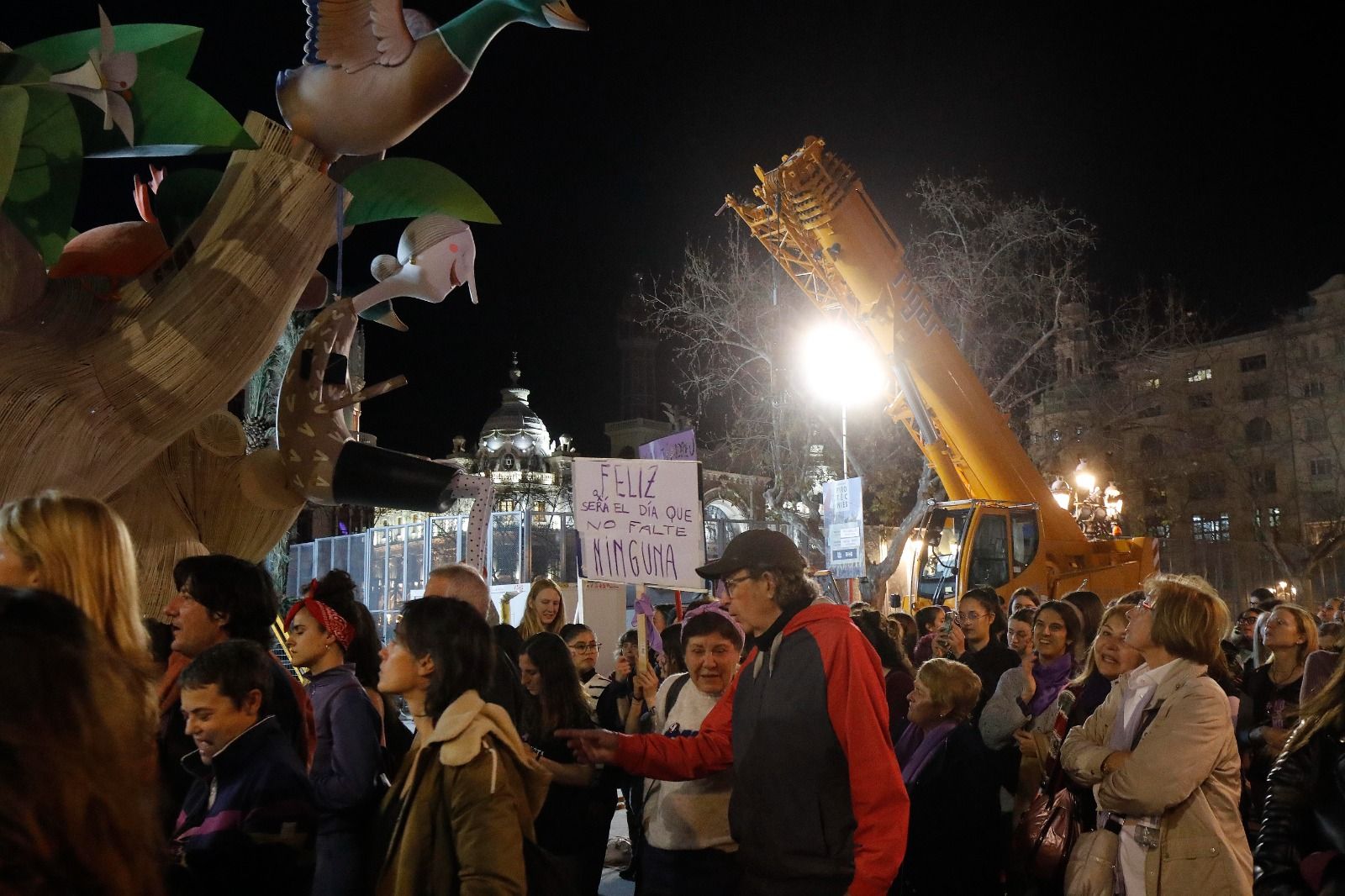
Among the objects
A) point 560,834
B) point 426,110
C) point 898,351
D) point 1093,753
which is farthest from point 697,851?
point 898,351

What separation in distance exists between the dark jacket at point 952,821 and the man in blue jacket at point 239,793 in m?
2.94

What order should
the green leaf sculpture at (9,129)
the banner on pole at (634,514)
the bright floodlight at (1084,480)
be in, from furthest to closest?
1. the bright floodlight at (1084,480)
2. the banner on pole at (634,514)
3. the green leaf sculpture at (9,129)

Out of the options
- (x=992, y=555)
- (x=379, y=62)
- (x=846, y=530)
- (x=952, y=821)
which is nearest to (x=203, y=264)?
(x=379, y=62)

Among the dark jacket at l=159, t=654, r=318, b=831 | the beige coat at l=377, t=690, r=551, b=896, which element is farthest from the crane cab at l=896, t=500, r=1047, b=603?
the dark jacket at l=159, t=654, r=318, b=831

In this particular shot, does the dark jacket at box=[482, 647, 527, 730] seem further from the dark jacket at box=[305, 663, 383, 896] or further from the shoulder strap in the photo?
the dark jacket at box=[305, 663, 383, 896]

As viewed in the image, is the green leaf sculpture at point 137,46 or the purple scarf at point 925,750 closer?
the green leaf sculpture at point 137,46

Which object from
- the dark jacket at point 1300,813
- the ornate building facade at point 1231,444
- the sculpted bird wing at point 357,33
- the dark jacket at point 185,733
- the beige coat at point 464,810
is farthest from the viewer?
the ornate building facade at point 1231,444

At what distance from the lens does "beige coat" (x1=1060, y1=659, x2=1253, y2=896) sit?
380 centimetres

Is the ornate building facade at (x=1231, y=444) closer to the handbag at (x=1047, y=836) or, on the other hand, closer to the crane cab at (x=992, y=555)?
the crane cab at (x=992, y=555)

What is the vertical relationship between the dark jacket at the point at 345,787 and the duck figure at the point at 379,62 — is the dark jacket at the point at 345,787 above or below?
below

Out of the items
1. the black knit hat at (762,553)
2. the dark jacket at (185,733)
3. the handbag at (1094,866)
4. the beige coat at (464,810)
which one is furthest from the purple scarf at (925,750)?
the dark jacket at (185,733)

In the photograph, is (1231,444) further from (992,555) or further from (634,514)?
(634,514)

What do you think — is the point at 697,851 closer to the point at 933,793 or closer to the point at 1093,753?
the point at 933,793

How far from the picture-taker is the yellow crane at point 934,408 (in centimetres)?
1472
